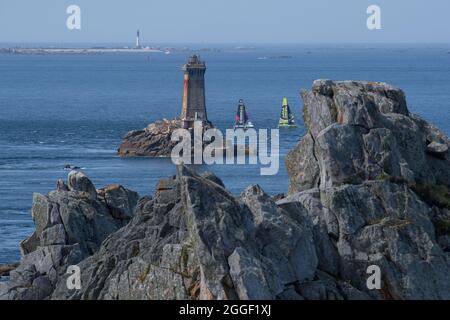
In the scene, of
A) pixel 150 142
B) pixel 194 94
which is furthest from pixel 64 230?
pixel 194 94

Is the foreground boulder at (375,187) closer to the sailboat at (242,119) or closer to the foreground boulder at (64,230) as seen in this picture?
the foreground boulder at (64,230)

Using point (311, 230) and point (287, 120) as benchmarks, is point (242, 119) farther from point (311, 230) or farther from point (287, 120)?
point (311, 230)

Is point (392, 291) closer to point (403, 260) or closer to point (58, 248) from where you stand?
point (403, 260)

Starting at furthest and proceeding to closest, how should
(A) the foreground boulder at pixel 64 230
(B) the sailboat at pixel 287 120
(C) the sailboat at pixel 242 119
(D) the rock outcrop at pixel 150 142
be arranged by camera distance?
(C) the sailboat at pixel 242 119 → (B) the sailboat at pixel 287 120 → (D) the rock outcrop at pixel 150 142 → (A) the foreground boulder at pixel 64 230

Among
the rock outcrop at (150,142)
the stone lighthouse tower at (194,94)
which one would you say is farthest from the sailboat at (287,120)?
the rock outcrop at (150,142)

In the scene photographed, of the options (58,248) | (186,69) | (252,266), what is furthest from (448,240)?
(186,69)

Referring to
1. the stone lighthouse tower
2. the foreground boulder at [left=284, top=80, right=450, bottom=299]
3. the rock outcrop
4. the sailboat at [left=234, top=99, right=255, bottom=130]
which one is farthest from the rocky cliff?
the sailboat at [left=234, top=99, right=255, bottom=130]
